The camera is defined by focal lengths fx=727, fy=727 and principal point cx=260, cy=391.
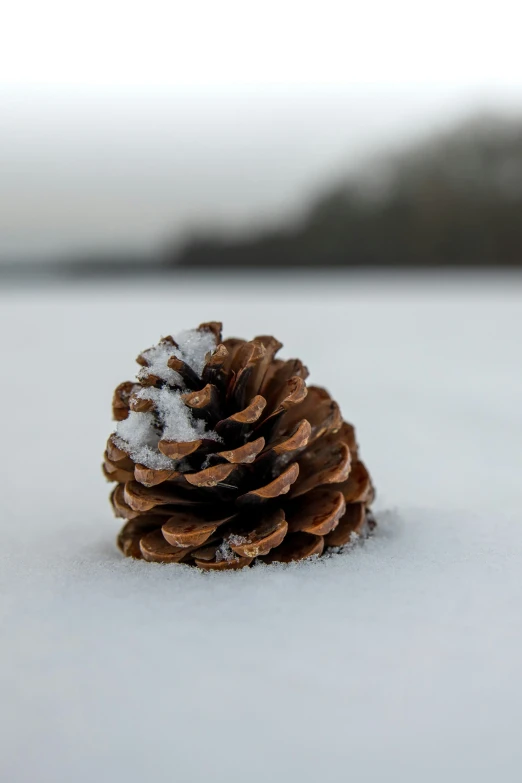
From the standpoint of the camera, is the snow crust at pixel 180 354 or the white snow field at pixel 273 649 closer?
the white snow field at pixel 273 649

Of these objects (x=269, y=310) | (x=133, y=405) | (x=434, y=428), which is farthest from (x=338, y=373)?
(x=133, y=405)

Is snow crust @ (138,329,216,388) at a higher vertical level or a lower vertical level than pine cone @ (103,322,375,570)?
higher

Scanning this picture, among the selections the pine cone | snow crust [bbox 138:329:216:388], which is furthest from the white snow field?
snow crust [bbox 138:329:216:388]

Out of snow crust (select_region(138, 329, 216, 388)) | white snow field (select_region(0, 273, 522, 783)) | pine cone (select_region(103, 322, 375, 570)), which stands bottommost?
white snow field (select_region(0, 273, 522, 783))

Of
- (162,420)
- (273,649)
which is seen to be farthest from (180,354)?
(273,649)

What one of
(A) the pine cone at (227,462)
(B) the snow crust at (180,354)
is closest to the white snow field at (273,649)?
(A) the pine cone at (227,462)

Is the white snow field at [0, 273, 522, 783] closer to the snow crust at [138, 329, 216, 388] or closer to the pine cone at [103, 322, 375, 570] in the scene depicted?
the pine cone at [103, 322, 375, 570]

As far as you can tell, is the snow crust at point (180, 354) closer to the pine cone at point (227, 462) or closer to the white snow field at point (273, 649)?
the pine cone at point (227, 462)

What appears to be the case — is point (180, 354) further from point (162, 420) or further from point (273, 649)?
point (273, 649)

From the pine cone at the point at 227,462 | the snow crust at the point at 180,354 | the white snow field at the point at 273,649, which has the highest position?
the snow crust at the point at 180,354
